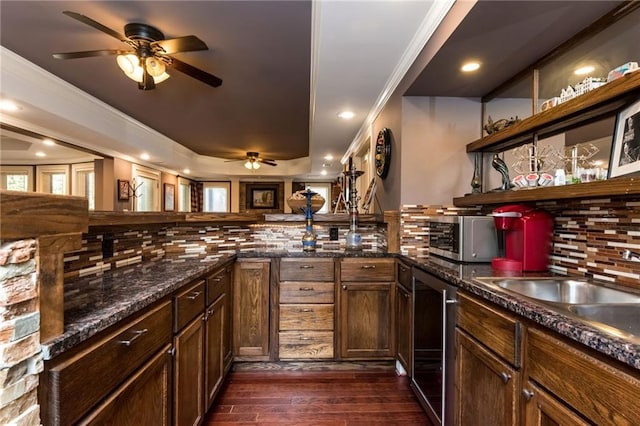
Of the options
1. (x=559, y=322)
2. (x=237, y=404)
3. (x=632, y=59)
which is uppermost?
(x=632, y=59)

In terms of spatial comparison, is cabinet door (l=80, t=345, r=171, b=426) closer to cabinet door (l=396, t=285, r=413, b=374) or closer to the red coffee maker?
cabinet door (l=396, t=285, r=413, b=374)

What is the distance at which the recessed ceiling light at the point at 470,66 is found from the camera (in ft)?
6.68

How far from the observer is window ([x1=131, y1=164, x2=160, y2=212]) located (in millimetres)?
6210

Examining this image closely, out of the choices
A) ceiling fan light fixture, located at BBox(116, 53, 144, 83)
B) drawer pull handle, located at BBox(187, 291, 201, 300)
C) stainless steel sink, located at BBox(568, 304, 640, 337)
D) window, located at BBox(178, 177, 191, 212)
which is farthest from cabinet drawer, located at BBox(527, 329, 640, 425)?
window, located at BBox(178, 177, 191, 212)

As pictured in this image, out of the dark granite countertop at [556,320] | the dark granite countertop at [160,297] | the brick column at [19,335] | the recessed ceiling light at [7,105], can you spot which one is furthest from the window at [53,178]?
the dark granite countertop at [556,320]

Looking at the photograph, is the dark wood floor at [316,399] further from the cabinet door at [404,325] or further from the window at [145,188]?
the window at [145,188]

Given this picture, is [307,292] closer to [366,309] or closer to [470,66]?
[366,309]

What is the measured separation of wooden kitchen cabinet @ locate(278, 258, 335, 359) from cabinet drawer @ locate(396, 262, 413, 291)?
50 centimetres

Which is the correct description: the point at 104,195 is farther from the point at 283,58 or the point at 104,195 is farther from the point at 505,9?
the point at 505,9

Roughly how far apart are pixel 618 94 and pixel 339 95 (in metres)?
2.11

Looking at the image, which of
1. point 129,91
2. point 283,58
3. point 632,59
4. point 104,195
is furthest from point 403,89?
point 104,195

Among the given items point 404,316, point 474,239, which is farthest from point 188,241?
point 474,239

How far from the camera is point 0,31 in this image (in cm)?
238

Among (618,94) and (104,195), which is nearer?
(618,94)
